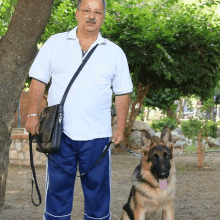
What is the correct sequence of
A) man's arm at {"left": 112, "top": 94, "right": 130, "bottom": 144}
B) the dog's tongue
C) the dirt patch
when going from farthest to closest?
the dirt patch < the dog's tongue < man's arm at {"left": 112, "top": 94, "right": 130, "bottom": 144}

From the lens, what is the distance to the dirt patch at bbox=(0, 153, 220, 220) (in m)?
6.11

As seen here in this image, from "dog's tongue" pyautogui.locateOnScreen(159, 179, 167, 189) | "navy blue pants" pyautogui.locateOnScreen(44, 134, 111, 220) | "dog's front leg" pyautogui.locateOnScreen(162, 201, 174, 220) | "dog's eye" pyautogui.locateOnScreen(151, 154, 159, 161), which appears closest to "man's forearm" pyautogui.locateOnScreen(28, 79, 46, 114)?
"navy blue pants" pyautogui.locateOnScreen(44, 134, 111, 220)

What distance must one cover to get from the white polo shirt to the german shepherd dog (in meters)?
0.89

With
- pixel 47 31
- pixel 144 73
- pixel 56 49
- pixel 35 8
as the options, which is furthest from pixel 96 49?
pixel 144 73

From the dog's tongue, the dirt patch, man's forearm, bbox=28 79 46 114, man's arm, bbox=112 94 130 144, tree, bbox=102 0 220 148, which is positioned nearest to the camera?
man's forearm, bbox=28 79 46 114

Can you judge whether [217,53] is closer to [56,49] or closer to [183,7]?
[183,7]

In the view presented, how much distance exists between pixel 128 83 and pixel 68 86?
0.59 m

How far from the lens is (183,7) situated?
1239 centimetres

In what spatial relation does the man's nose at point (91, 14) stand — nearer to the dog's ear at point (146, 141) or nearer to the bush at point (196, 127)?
the dog's ear at point (146, 141)

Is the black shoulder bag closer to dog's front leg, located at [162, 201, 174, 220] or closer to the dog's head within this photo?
the dog's head

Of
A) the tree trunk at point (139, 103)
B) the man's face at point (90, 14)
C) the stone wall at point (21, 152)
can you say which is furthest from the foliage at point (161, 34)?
the man's face at point (90, 14)

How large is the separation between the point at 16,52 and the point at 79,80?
2.04 metres

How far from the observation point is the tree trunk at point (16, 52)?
201 inches

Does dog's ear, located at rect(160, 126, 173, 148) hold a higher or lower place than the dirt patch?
higher
